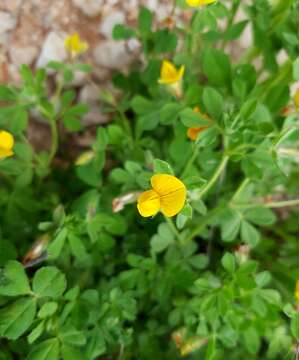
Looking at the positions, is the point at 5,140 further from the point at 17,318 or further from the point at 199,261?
the point at 199,261

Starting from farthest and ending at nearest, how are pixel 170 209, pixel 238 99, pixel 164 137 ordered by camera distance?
1. pixel 164 137
2. pixel 238 99
3. pixel 170 209

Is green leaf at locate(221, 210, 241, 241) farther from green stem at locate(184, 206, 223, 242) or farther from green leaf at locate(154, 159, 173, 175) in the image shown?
green leaf at locate(154, 159, 173, 175)

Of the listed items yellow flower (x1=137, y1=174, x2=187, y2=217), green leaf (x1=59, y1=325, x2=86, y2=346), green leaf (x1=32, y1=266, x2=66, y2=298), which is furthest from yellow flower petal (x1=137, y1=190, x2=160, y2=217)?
green leaf (x1=59, y1=325, x2=86, y2=346)

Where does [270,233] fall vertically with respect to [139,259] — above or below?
below

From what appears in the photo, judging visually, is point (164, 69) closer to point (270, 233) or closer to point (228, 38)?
point (228, 38)

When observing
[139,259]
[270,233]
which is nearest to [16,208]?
[139,259]

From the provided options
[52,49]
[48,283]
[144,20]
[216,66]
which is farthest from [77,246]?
[52,49]
